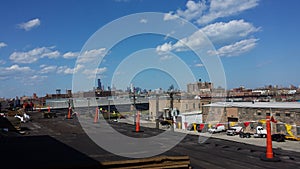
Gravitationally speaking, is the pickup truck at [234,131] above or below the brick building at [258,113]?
below

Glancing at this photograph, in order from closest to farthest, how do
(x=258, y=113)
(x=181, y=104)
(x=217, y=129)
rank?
(x=258, y=113) < (x=217, y=129) < (x=181, y=104)

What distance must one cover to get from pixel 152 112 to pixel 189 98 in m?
11.2

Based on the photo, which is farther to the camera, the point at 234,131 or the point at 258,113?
the point at 258,113

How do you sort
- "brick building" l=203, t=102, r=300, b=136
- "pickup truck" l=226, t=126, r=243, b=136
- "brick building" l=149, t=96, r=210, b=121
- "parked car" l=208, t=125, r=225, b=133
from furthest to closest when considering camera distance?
"brick building" l=149, t=96, r=210, b=121
"parked car" l=208, t=125, r=225, b=133
"pickup truck" l=226, t=126, r=243, b=136
"brick building" l=203, t=102, r=300, b=136

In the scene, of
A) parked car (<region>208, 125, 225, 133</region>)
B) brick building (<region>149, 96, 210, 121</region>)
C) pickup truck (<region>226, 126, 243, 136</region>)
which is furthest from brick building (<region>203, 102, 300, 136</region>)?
brick building (<region>149, 96, 210, 121</region>)

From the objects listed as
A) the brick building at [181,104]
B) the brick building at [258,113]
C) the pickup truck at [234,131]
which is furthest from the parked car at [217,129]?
the brick building at [181,104]

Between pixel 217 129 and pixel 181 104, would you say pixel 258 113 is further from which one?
pixel 181 104

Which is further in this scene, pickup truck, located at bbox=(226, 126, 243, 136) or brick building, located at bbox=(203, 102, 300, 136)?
pickup truck, located at bbox=(226, 126, 243, 136)

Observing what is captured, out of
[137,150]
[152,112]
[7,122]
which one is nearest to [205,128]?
[7,122]

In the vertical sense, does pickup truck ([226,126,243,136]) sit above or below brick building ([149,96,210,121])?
below

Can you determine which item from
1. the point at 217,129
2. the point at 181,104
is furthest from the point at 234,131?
the point at 181,104

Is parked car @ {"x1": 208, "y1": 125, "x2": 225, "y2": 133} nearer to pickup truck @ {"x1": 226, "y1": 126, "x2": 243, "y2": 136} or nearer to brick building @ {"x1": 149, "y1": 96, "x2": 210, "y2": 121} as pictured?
pickup truck @ {"x1": 226, "y1": 126, "x2": 243, "y2": 136}

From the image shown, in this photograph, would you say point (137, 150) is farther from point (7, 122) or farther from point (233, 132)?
point (233, 132)

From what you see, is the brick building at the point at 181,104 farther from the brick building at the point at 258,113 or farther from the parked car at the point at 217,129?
the parked car at the point at 217,129
